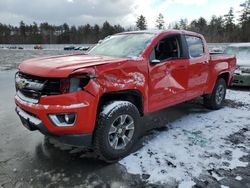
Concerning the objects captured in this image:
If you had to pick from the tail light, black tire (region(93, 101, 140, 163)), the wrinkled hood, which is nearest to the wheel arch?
black tire (region(93, 101, 140, 163))

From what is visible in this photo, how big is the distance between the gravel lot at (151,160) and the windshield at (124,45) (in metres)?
1.55

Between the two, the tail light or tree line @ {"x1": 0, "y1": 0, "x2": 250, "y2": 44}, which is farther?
tree line @ {"x1": 0, "y1": 0, "x2": 250, "y2": 44}

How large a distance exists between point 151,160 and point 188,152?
65 centimetres

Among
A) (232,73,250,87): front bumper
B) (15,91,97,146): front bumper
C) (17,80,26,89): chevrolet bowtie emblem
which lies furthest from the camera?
(232,73,250,87): front bumper

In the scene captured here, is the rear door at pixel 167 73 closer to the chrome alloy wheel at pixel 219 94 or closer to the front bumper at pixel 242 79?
the chrome alloy wheel at pixel 219 94

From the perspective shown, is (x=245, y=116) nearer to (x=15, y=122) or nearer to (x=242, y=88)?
(x=242, y=88)

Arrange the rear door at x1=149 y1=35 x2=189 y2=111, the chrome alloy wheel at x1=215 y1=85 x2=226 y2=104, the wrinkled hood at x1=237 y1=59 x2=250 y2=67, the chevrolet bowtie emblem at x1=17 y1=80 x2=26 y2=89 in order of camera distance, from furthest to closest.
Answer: the wrinkled hood at x1=237 y1=59 x2=250 y2=67
the chrome alloy wheel at x1=215 y1=85 x2=226 y2=104
the rear door at x1=149 y1=35 x2=189 y2=111
the chevrolet bowtie emblem at x1=17 y1=80 x2=26 y2=89

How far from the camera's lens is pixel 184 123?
538 cm

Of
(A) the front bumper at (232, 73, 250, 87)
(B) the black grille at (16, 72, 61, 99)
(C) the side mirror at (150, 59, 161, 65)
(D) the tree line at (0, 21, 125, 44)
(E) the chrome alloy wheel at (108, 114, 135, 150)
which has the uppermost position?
(D) the tree line at (0, 21, 125, 44)

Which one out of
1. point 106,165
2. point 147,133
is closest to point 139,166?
point 106,165

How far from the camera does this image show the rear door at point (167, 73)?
A: 4.14m

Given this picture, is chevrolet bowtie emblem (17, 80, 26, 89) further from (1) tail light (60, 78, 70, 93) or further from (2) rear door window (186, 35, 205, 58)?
(2) rear door window (186, 35, 205, 58)

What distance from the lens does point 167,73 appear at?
4.39 m

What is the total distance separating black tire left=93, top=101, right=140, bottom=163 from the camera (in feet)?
11.1
